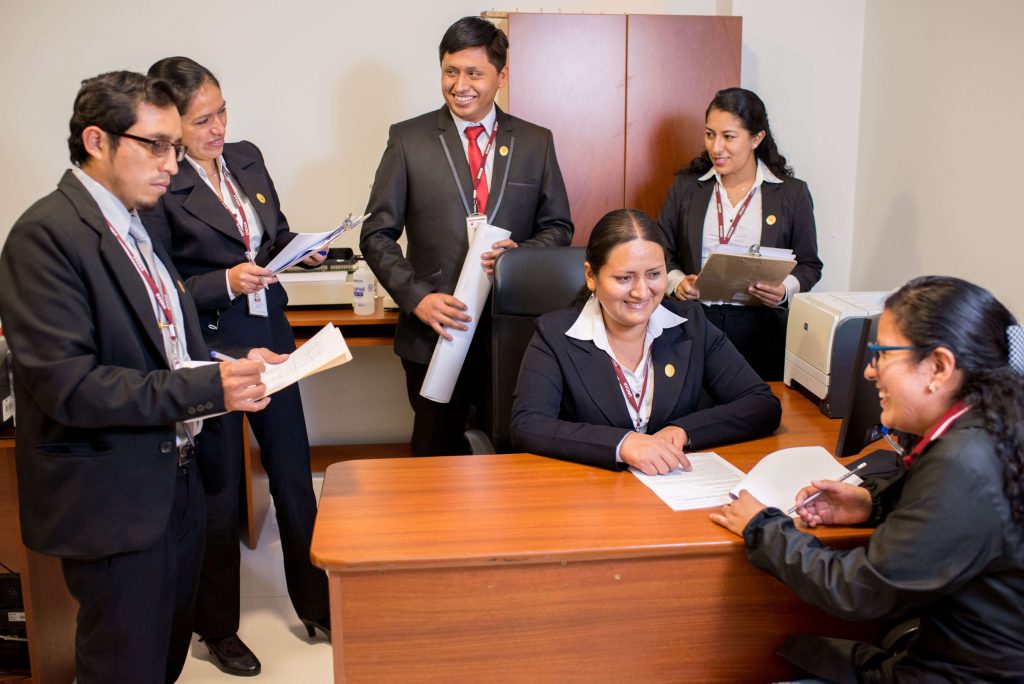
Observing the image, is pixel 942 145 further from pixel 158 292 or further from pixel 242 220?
pixel 158 292

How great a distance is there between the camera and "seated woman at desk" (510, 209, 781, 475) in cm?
223

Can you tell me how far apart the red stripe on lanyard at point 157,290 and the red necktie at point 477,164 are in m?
1.23

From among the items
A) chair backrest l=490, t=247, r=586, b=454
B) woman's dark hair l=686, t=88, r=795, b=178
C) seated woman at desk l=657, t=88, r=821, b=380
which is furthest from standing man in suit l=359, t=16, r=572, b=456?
woman's dark hair l=686, t=88, r=795, b=178

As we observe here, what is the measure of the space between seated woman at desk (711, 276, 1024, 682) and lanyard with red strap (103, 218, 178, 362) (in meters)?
1.18

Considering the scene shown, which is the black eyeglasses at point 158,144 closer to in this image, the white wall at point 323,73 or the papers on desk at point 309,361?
the papers on desk at point 309,361

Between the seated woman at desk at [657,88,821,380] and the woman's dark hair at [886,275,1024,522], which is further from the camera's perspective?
the seated woman at desk at [657,88,821,380]

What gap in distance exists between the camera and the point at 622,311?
225cm

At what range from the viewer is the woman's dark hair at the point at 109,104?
175 cm

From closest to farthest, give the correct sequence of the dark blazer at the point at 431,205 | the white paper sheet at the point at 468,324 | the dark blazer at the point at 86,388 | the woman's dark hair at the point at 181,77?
the dark blazer at the point at 86,388, the woman's dark hair at the point at 181,77, the white paper sheet at the point at 468,324, the dark blazer at the point at 431,205

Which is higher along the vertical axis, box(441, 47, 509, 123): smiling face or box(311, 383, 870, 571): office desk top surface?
box(441, 47, 509, 123): smiling face

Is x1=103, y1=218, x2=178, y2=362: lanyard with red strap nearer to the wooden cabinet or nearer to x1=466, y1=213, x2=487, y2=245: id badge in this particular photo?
x1=466, y1=213, x2=487, y2=245: id badge

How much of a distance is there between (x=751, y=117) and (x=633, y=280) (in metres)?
1.26

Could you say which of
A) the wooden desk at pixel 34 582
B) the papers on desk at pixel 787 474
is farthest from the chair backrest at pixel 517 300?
the wooden desk at pixel 34 582

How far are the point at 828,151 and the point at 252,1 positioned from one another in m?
2.47
